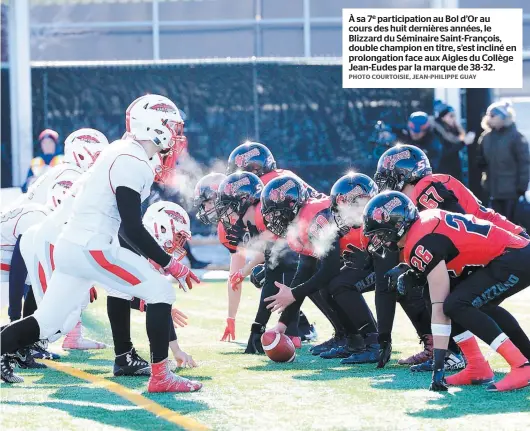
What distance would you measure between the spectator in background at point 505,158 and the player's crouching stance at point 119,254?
7993 millimetres

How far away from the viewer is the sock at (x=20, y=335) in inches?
276

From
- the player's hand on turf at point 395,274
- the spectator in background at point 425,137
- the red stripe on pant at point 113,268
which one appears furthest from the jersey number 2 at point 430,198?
the spectator in background at point 425,137

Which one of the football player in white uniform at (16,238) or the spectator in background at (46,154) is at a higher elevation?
the spectator in background at (46,154)

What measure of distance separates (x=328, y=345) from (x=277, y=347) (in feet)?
2.41

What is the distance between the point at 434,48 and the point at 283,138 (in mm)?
3688

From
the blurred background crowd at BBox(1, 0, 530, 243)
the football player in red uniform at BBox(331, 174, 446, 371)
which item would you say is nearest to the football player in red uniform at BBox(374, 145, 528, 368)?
the football player in red uniform at BBox(331, 174, 446, 371)

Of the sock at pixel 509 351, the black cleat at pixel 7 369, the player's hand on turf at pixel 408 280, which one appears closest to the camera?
the sock at pixel 509 351

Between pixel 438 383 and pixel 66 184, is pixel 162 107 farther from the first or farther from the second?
pixel 438 383

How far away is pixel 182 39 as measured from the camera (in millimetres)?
23156

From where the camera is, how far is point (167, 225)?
318 inches

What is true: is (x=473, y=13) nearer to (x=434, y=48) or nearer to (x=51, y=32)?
(x=434, y=48)

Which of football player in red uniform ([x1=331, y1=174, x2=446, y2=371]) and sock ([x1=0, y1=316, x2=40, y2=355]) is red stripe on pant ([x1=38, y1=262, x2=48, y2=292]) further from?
football player in red uniform ([x1=331, y1=174, x2=446, y2=371])

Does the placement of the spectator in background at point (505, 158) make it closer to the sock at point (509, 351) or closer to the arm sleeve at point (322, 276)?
the arm sleeve at point (322, 276)

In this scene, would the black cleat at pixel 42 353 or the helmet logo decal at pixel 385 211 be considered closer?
the helmet logo decal at pixel 385 211
